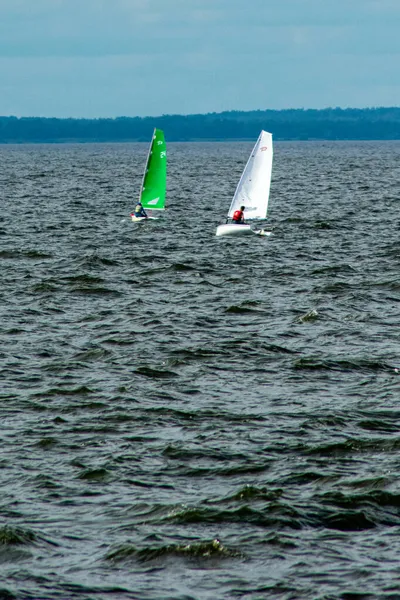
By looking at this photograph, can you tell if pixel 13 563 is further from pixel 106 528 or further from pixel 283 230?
pixel 283 230

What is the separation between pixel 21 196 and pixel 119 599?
252 feet

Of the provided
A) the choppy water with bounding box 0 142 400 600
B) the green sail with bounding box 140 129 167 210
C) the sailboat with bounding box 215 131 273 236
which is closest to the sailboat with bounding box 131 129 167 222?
the green sail with bounding box 140 129 167 210

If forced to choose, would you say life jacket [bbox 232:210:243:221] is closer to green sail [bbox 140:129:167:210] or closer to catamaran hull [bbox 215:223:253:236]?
catamaran hull [bbox 215:223:253:236]

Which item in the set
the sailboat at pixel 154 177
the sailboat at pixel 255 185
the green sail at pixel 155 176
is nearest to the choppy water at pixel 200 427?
the sailboat at pixel 255 185

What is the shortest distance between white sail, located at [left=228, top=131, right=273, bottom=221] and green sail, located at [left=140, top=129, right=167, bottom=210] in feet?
24.1

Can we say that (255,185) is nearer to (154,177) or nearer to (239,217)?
(239,217)

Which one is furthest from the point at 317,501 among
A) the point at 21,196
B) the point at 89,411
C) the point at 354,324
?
the point at 21,196

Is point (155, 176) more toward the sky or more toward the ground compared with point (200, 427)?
more toward the sky

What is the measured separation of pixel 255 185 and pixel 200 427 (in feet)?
121

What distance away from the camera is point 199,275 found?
40.7 metres

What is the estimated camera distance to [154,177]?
63.8m

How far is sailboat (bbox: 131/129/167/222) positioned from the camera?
63.2 m

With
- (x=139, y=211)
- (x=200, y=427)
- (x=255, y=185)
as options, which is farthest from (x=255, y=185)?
(x=200, y=427)

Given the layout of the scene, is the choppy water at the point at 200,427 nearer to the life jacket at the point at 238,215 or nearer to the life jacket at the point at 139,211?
the life jacket at the point at 238,215
